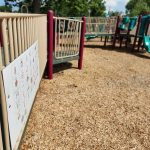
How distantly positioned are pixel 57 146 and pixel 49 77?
107 inches

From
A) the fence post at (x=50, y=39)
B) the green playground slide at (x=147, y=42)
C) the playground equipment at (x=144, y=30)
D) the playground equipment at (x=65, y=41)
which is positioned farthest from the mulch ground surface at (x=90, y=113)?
the playground equipment at (x=144, y=30)

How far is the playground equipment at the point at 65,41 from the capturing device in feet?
16.8

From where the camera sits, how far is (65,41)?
5.85 meters

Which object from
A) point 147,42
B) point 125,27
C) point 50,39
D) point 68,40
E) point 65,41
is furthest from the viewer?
point 125,27

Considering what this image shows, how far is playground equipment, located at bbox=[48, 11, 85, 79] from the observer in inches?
202

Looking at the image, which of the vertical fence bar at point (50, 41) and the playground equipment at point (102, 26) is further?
the playground equipment at point (102, 26)

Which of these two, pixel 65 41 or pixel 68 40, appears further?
pixel 65 41

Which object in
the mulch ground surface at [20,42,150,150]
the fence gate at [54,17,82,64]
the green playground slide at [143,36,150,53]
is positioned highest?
the fence gate at [54,17,82,64]

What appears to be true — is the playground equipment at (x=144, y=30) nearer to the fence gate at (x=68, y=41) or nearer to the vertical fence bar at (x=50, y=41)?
the fence gate at (x=68, y=41)

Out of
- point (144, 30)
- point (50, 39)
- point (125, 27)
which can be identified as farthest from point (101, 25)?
point (50, 39)

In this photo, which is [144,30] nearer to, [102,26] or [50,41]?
[102,26]

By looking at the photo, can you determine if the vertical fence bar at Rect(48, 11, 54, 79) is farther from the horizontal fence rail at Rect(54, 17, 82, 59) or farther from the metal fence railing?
the metal fence railing

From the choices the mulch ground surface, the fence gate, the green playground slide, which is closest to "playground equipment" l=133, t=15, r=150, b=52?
the green playground slide

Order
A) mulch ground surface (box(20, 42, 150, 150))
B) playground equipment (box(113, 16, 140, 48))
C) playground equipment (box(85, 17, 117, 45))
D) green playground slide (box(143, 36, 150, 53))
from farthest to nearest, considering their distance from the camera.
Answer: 1. playground equipment (box(113, 16, 140, 48))
2. playground equipment (box(85, 17, 117, 45))
3. green playground slide (box(143, 36, 150, 53))
4. mulch ground surface (box(20, 42, 150, 150))
